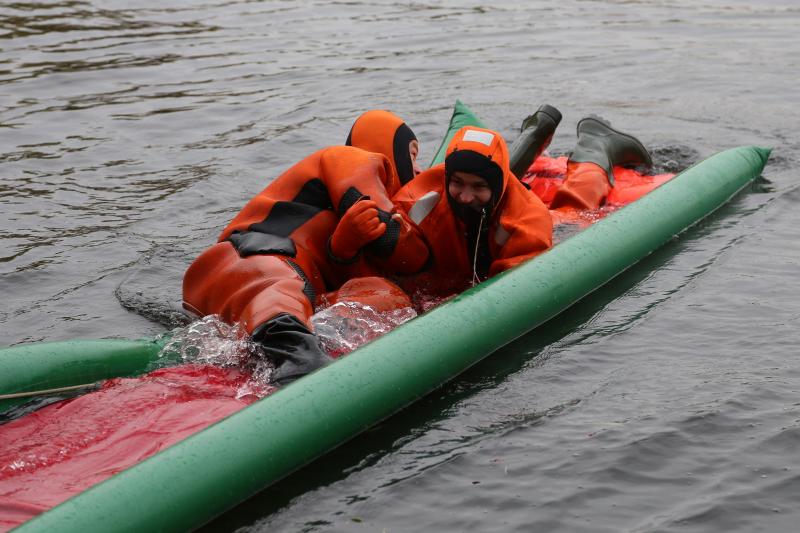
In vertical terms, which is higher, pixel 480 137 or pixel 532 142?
pixel 480 137

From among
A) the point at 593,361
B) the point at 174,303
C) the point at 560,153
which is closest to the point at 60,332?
Answer: the point at 174,303

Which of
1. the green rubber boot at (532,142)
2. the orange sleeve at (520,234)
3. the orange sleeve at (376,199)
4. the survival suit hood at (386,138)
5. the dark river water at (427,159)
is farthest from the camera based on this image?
the green rubber boot at (532,142)

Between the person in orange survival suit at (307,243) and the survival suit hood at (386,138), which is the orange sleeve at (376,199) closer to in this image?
the person in orange survival suit at (307,243)

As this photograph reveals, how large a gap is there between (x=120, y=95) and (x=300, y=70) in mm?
2100

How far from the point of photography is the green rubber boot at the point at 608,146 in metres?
8.09

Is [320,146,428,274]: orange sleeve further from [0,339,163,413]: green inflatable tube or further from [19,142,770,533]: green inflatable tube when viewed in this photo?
[0,339,163,413]: green inflatable tube

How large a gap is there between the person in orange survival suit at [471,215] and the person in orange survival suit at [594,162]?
58.3 inches

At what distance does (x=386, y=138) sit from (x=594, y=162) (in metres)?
2.15

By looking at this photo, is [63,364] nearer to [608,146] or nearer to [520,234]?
[520,234]

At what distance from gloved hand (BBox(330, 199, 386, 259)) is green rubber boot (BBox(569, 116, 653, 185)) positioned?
9.41ft

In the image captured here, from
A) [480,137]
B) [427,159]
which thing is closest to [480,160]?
[480,137]

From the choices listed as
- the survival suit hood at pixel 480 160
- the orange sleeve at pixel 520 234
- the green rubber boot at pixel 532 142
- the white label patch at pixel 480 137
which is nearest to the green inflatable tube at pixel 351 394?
the orange sleeve at pixel 520 234

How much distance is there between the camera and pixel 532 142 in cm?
789

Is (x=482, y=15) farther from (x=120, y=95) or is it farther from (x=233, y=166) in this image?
(x=233, y=166)
